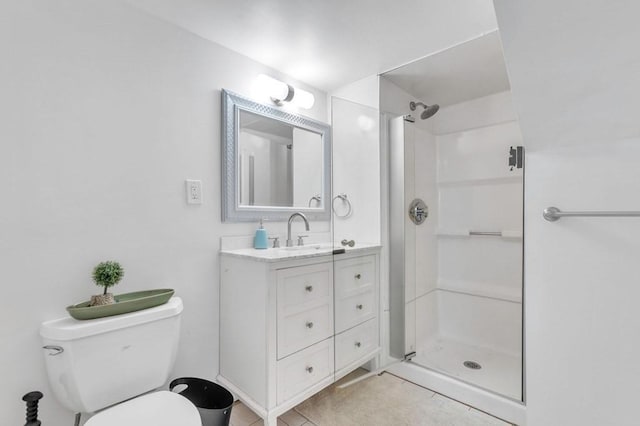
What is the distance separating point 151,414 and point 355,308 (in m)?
1.11

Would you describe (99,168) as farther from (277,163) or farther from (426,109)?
(426,109)

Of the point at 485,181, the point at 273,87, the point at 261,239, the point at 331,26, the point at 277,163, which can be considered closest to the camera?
the point at 331,26

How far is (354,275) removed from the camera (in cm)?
174

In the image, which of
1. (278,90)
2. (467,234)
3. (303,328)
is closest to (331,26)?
(278,90)

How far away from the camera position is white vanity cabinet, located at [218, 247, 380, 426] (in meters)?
1.34

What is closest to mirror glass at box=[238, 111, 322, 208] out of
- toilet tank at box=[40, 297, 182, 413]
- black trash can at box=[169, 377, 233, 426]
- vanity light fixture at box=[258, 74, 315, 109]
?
vanity light fixture at box=[258, 74, 315, 109]

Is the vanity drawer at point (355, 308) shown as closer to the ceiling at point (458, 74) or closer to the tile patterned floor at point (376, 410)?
the tile patterned floor at point (376, 410)

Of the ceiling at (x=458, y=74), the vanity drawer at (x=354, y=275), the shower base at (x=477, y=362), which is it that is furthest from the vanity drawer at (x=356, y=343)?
the ceiling at (x=458, y=74)

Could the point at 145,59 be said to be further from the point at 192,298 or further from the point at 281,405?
the point at 281,405

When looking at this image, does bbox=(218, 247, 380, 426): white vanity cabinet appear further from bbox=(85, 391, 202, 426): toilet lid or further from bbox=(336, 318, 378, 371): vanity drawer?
bbox=(85, 391, 202, 426): toilet lid

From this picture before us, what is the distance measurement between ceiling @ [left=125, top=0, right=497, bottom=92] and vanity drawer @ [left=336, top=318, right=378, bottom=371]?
1.68 m

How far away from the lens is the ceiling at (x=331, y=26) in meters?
1.35

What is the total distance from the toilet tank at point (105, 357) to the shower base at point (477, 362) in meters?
1.55

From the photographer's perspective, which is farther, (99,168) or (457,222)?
(457,222)
